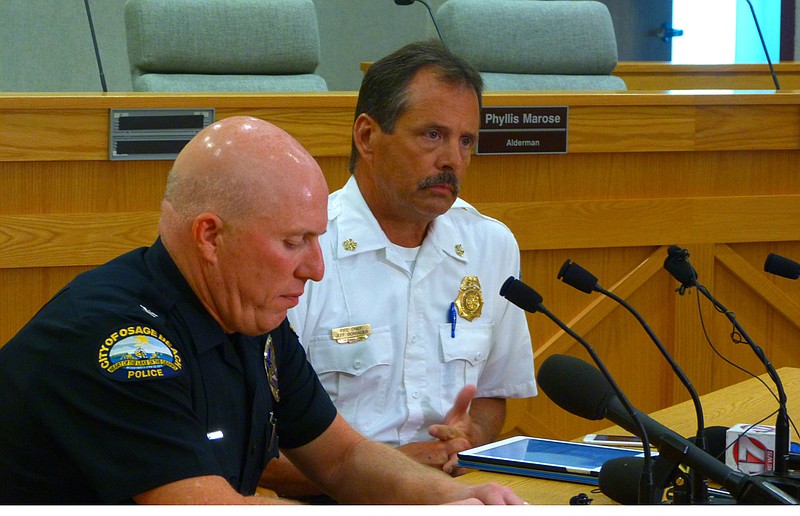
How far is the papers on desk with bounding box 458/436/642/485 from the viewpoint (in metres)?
1.87

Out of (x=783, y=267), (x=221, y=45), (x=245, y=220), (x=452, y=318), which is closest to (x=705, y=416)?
(x=783, y=267)

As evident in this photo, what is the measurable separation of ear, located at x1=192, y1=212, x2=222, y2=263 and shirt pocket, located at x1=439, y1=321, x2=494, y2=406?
0.99m

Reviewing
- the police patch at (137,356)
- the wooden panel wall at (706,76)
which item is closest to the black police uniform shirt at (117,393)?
the police patch at (137,356)

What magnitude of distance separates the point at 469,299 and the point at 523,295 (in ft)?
2.81

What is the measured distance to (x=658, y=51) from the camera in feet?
25.7

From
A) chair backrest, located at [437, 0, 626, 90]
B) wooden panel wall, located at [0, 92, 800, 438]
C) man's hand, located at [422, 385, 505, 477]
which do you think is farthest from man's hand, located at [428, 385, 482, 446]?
chair backrest, located at [437, 0, 626, 90]

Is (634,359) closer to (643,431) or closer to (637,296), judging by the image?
(637,296)

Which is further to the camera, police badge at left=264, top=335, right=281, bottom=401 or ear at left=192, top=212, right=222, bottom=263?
police badge at left=264, top=335, right=281, bottom=401

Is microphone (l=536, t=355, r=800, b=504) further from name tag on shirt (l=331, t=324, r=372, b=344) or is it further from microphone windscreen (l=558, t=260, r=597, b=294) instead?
name tag on shirt (l=331, t=324, r=372, b=344)

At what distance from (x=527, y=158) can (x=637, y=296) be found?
1.71ft

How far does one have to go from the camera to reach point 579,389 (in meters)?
1.40

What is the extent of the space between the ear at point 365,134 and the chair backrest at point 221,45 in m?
1.61

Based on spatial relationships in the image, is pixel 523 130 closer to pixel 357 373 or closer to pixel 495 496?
pixel 357 373

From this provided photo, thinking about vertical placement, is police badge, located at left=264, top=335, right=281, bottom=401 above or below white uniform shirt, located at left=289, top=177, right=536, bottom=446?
above
